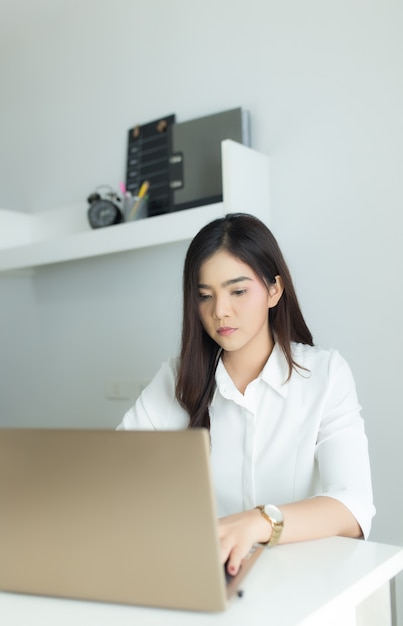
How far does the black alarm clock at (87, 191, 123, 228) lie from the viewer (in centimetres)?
252

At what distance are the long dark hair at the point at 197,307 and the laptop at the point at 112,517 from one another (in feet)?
2.26

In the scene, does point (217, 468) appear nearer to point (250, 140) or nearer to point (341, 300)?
point (341, 300)

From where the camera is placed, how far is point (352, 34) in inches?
76.1

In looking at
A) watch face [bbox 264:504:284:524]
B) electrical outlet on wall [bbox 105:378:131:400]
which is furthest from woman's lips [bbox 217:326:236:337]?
electrical outlet on wall [bbox 105:378:131:400]

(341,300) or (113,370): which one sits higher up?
(341,300)

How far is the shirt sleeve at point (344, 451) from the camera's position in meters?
1.20

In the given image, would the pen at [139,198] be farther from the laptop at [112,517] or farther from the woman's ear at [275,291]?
the laptop at [112,517]

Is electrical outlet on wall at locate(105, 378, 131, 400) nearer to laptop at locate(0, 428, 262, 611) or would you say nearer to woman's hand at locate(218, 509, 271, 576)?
woman's hand at locate(218, 509, 271, 576)

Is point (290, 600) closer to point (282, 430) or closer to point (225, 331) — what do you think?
point (282, 430)

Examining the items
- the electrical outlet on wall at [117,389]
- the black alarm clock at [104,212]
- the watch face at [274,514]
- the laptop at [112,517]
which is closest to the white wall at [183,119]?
the electrical outlet on wall at [117,389]

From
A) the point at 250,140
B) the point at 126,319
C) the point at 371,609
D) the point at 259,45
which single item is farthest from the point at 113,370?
the point at 371,609

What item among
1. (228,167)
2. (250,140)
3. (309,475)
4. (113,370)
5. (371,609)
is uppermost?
(250,140)

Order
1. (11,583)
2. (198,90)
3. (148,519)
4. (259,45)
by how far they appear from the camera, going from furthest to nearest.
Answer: (198,90) → (259,45) → (11,583) → (148,519)

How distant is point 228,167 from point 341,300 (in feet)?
1.60
